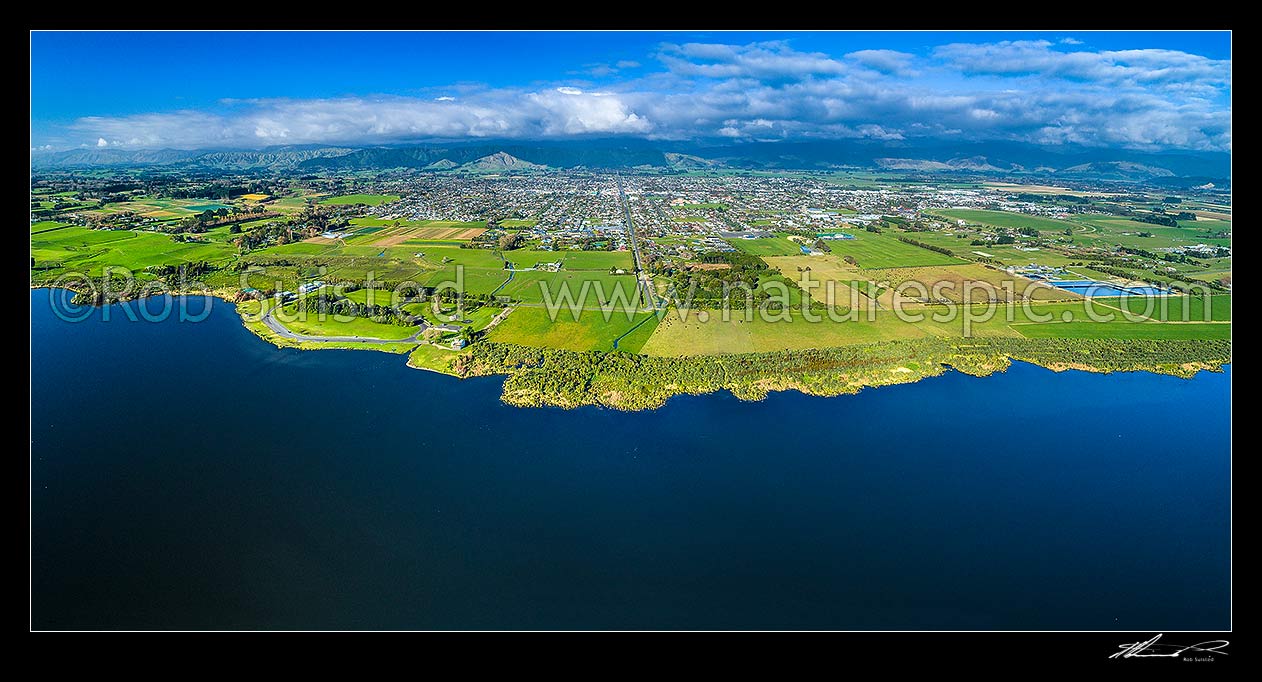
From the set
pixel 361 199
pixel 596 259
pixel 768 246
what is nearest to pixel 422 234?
pixel 596 259

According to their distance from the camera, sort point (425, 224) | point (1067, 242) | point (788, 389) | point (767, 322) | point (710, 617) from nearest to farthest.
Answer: point (710, 617) → point (788, 389) → point (767, 322) → point (1067, 242) → point (425, 224)

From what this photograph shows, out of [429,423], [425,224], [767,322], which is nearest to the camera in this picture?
[429,423]

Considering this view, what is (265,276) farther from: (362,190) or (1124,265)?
(362,190)

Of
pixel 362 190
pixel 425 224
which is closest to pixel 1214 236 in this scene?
pixel 425 224

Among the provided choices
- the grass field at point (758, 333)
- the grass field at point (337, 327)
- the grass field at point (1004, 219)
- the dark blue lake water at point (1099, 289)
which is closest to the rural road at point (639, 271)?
the grass field at point (758, 333)

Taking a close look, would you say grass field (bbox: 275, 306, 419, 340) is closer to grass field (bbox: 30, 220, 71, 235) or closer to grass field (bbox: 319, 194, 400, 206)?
grass field (bbox: 30, 220, 71, 235)

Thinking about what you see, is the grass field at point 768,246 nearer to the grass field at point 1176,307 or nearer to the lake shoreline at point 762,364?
the grass field at point 1176,307
